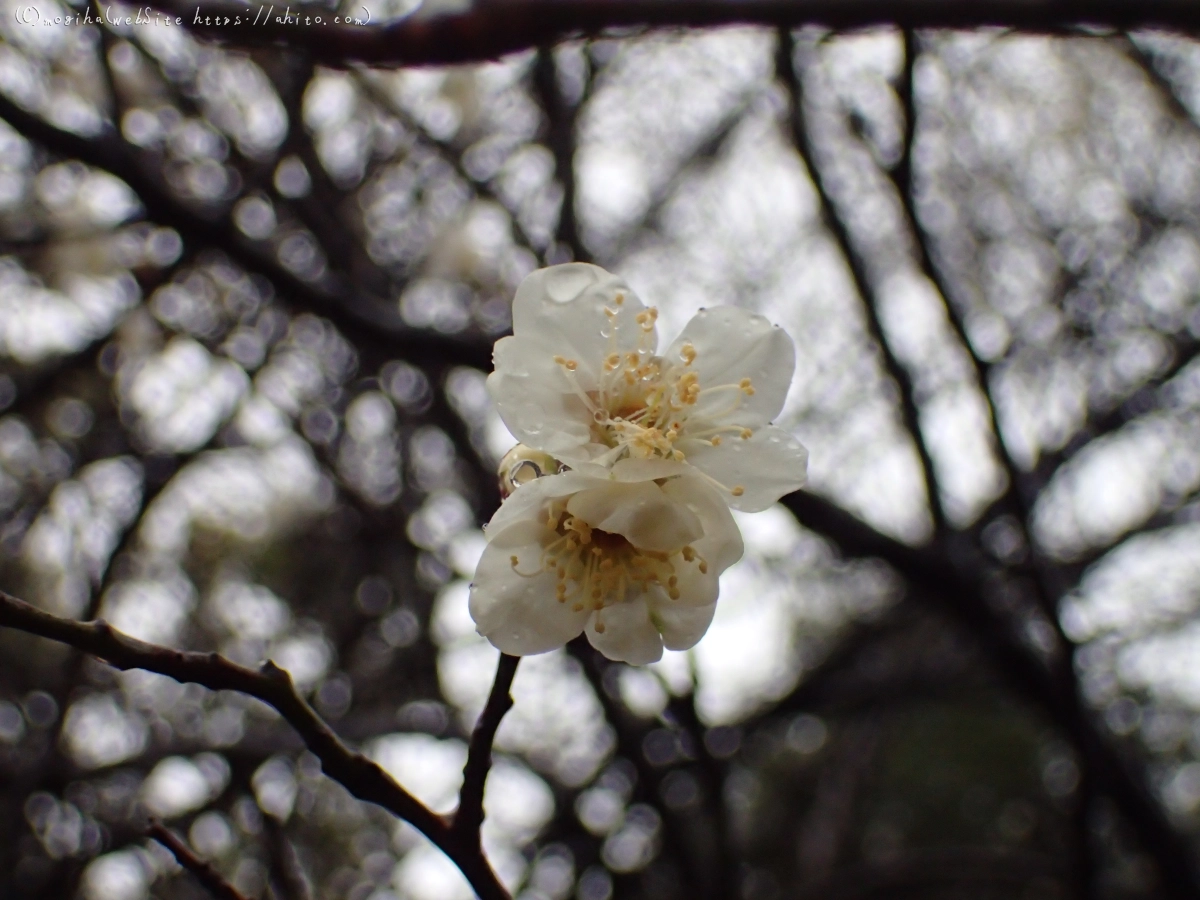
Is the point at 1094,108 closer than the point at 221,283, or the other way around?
the point at 221,283

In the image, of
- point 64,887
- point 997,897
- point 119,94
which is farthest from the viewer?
point 997,897

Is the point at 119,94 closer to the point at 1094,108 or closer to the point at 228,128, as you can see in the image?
the point at 228,128

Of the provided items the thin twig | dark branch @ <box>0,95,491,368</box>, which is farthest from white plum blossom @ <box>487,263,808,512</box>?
dark branch @ <box>0,95,491,368</box>

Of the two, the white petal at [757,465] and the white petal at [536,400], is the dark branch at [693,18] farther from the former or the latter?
the white petal at [757,465]

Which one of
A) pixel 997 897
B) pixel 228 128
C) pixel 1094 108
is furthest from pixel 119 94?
pixel 997 897

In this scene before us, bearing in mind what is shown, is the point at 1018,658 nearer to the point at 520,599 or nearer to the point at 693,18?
the point at 520,599

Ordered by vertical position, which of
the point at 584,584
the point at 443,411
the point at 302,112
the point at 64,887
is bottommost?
the point at 584,584

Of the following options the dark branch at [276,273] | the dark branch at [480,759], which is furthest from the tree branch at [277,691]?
the dark branch at [276,273]
